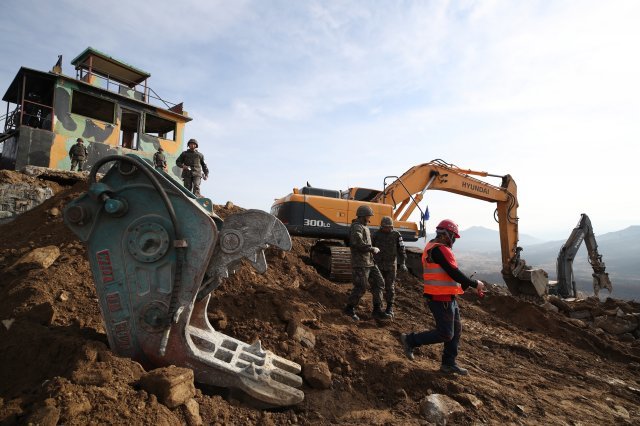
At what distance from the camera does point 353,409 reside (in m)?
3.25

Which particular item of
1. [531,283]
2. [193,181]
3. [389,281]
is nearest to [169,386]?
[389,281]

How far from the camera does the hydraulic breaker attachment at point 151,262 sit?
2830mm

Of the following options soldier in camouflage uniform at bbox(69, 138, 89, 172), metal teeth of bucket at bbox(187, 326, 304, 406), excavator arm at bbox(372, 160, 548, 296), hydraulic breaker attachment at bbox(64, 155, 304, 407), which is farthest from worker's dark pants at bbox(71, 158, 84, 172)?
metal teeth of bucket at bbox(187, 326, 304, 406)

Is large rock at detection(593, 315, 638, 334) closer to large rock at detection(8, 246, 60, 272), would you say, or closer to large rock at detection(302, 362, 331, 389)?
large rock at detection(302, 362, 331, 389)

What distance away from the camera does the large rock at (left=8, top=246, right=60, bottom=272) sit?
435 centimetres

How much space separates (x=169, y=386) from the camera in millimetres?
2479

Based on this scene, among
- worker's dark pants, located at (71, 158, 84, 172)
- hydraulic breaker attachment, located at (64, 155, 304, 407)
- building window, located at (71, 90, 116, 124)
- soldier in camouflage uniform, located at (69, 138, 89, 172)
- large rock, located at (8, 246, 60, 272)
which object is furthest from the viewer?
building window, located at (71, 90, 116, 124)

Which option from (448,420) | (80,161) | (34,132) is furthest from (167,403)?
(34,132)

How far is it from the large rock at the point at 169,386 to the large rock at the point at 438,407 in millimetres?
1927

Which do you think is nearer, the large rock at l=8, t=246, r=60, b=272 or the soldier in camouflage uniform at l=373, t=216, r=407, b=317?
the large rock at l=8, t=246, r=60, b=272

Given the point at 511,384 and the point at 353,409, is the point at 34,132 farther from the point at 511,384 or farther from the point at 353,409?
the point at 511,384

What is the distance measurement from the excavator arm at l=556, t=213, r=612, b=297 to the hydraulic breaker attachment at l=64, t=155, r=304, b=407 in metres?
11.0

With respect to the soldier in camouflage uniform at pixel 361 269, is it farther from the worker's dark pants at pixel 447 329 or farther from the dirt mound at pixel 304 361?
the worker's dark pants at pixel 447 329

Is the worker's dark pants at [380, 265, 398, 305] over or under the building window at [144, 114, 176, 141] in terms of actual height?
under
